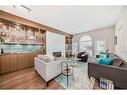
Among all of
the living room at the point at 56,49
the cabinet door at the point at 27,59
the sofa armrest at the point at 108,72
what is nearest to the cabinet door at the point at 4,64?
the living room at the point at 56,49

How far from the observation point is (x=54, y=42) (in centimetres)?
629

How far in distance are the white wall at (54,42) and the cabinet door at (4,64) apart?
220 centimetres

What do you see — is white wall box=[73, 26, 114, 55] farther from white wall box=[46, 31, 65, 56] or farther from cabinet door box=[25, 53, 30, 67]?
cabinet door box=[25, 53, 30, 67]

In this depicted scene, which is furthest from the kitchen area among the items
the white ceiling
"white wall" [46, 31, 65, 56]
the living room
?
the white ceiling

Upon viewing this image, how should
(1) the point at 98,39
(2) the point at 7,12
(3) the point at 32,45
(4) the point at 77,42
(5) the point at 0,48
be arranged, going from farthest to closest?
(4) the point at 77,42 < (1) the point at 98,39 < (3) the point at 32,45 < (5) the point at 0,48 < (2) the point at 7,12

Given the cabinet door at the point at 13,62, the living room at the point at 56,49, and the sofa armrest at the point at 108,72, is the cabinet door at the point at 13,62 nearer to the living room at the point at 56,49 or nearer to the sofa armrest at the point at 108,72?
the living room at the point at 56,49

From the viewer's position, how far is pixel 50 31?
5.90 metres

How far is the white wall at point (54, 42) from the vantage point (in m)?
5.66

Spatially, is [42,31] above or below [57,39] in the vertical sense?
above

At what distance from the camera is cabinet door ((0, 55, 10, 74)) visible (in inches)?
145

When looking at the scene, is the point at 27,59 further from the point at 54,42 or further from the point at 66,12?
the point at 66,12
